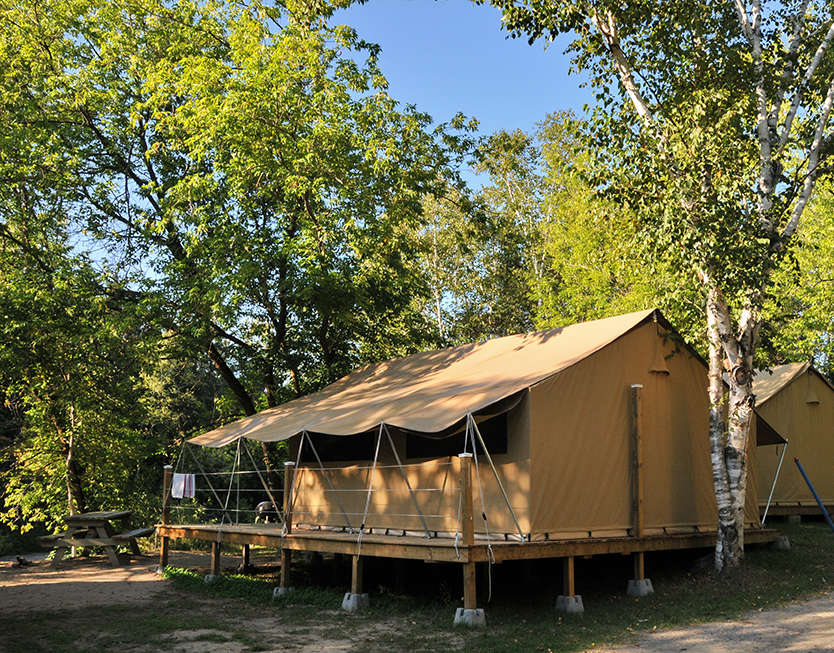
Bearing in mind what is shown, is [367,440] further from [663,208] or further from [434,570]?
[663,208]

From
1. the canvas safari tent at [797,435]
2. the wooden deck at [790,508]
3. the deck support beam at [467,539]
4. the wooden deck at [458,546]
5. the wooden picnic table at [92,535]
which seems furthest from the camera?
the canvas safari tent at [797,435]

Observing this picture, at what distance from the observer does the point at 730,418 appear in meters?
8.80

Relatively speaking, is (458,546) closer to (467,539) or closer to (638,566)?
(467,539)

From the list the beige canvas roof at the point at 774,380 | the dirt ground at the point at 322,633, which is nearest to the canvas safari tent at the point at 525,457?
the dirt ground at the point at 322,633

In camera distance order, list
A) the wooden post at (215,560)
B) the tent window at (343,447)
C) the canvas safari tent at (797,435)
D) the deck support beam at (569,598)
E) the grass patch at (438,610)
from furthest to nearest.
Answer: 1. the canvas safari tent at (797,435)
2. the wooden post at (215,560)
3. the tent window at (343,447)
4. the deck support beam at (569,598)
5. the grass patch at (438,610)

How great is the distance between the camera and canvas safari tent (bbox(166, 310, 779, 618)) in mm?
7363

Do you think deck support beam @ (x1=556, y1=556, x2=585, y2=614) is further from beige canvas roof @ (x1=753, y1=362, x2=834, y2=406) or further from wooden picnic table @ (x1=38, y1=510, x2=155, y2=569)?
beige canvas roof @ (x1=753, y1=362, x2=834, y2=406)

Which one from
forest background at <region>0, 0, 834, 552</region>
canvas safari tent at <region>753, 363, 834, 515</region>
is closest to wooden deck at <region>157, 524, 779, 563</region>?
forest background at <region>0, 0, 834, 552</region>

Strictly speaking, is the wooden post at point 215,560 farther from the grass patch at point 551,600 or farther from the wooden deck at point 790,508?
the wooden deck at point 790,508

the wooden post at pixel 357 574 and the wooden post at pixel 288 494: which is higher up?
the wooden post at pixel 288 494

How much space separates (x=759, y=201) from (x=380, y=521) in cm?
607

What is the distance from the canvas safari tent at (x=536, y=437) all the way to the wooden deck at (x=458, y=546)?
152mm

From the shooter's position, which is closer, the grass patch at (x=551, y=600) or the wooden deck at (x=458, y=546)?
the grass patch at (x=551, y=600)

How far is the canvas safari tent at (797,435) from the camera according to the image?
13703 millimetres
